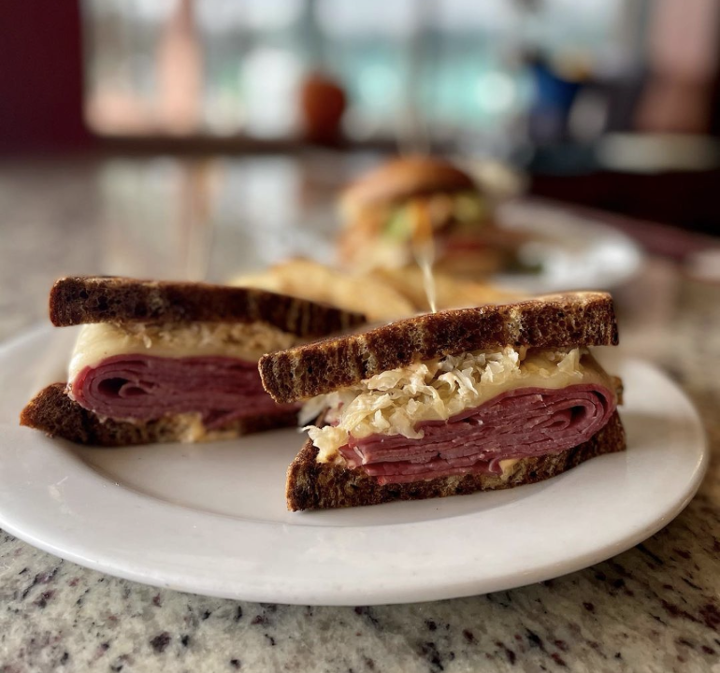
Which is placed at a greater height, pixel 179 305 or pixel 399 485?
pixel 179 305

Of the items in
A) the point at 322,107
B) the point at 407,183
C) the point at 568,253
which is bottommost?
the point at 322,107

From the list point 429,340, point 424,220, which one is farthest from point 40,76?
point 429,340

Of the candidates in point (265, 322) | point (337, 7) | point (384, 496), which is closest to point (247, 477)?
point (384, 496)

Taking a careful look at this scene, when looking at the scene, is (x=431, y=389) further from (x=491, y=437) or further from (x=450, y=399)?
(x=491, y=437)

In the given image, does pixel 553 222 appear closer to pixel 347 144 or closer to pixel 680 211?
pixel 680 211

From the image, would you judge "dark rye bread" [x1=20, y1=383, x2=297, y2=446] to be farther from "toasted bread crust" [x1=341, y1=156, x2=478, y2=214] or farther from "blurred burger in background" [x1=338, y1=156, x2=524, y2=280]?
"toasted bread crust" [x1=341, y1=156, x2=478, y2=214]

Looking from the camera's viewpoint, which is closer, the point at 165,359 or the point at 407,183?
the point at 165,359

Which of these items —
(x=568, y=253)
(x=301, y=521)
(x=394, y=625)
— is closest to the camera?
(x=394, y=625)

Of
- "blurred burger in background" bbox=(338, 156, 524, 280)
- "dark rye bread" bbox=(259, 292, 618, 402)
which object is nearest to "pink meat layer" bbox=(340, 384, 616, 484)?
"dark rye bread" bbox=(259, 292, 618, 402)
